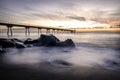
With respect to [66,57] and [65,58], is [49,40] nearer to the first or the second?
[66,57]

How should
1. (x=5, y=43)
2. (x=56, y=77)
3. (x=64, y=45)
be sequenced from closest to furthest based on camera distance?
(x=56, y=77)
(x=5, y=43)
(x=64, y=45)

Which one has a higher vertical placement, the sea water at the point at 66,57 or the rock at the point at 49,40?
the rock at the point at 49,40

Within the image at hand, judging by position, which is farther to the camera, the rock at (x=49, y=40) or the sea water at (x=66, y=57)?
the rock at (x=49, y=40)

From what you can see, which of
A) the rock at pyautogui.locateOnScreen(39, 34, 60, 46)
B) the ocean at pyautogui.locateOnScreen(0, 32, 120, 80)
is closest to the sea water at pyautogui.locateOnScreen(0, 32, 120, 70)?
the ocean at pyautogui.locateOnScreen(0, 32, 120, 80)

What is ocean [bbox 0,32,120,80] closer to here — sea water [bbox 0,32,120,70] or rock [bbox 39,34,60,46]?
sea water [bbox 0,32,120,70]

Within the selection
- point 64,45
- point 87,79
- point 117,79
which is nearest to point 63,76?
point 87,79

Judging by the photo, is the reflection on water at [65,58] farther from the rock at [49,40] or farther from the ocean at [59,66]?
the rock at [49,40]

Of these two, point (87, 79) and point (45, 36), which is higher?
point (45, 36)

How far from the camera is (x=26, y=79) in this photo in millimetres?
5418

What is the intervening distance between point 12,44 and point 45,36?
15.6 ft

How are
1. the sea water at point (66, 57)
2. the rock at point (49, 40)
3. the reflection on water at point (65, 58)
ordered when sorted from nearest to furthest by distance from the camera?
the sea water at point (66, 57)
the reflection on water at point (65, 58)
the rock at point (49, 40)

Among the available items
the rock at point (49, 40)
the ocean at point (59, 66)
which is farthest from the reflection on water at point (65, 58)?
the rock at point (49, 40)

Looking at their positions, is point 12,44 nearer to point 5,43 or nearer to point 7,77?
point 5,43

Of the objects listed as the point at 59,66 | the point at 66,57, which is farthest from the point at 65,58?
the point at 59,66
